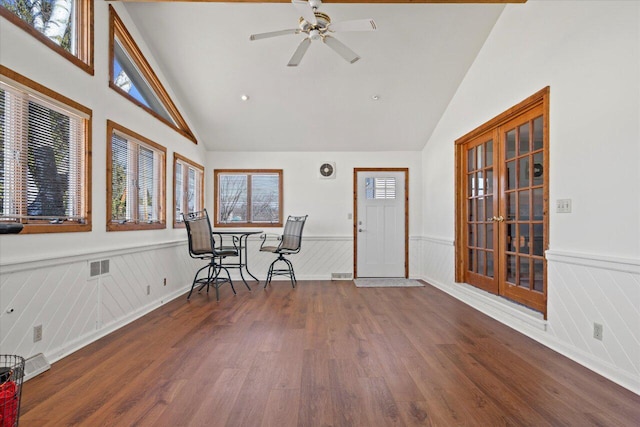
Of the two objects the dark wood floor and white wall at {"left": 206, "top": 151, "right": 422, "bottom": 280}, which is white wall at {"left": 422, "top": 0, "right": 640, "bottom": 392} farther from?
white wall at {"left": 206, "top": 151, "right": 422, "bottom": 280}

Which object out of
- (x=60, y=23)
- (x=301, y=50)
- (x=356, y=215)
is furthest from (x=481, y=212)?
(x=60, y=23)

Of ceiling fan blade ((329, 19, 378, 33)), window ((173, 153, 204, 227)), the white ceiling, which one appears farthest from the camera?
window ((173, 153, 204, 227))

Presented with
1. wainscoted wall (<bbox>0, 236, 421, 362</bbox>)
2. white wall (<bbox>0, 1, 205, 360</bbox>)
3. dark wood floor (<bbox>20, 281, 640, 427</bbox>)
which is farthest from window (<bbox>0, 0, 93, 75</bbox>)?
dark wood floor (<bbox>20, 281, 640, 427</bbox>)

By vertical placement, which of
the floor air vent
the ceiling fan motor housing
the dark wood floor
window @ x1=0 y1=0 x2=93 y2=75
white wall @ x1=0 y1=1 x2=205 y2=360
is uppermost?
the ceiling fan motor housing

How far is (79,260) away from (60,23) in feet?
5.93

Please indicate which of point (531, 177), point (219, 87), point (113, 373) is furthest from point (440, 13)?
point (113, 373)

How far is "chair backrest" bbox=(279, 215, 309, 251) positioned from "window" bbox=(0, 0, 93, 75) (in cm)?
308

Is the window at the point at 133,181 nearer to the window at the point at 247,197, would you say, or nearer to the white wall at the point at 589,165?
the window at the point at 247,197

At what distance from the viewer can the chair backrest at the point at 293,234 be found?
196 inches

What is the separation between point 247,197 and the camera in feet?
18.5

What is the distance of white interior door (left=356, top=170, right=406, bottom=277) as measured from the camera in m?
5.60

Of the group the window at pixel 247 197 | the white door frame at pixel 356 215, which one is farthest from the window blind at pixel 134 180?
the white door frame at pixel 356 215

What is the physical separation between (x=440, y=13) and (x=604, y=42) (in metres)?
1.63

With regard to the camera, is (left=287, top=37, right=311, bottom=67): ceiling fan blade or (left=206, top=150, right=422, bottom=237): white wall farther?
(left=206, top=150, right=422, bottom=237): white wall
